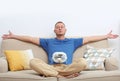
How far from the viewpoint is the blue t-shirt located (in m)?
3.65

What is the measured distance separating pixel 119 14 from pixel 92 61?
3.30 feet

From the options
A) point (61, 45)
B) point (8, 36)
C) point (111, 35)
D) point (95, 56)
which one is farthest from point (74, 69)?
point (8, 36)

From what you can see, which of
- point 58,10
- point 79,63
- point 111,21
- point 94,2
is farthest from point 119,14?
point 79,63

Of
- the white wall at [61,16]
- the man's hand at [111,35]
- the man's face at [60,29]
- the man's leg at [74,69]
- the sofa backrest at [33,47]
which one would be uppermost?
the white wall at [61,16]

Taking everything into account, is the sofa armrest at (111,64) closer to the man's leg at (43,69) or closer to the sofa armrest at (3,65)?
the man's leg at (43,69)

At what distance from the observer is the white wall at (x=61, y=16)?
4004 millimetres

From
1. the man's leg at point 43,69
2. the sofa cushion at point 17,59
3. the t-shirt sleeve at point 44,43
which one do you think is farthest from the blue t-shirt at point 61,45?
the man's leg at point 43,69

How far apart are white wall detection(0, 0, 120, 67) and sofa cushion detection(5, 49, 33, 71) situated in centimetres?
54

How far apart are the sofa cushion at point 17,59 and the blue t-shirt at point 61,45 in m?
0.28

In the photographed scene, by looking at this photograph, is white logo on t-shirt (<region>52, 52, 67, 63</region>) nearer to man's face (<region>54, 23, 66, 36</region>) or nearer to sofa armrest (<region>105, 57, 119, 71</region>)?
man's face (<region>54, 23, 66, 36</region>)

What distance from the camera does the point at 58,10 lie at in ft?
13.3

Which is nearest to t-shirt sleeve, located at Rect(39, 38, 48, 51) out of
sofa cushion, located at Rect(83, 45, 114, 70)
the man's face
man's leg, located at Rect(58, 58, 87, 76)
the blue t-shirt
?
the blue t-shirt

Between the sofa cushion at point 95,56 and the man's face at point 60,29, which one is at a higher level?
the man's face at point 60,29

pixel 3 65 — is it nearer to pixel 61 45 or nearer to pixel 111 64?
pixel 61 45
